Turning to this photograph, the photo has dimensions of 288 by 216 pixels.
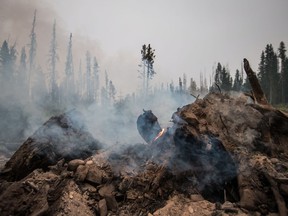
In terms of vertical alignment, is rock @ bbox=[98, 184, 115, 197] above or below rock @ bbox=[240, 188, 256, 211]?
below

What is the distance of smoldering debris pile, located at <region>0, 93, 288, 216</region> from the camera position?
684cm

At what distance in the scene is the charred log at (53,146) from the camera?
29.9ft

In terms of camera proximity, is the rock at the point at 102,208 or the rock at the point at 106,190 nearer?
the rock at the point at 102,208

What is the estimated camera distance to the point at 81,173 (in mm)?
8328

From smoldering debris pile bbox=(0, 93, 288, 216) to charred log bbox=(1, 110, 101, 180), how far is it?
0.05 meters

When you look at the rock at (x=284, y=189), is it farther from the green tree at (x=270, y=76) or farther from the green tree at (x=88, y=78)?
the green tree at (x=88, y=78)

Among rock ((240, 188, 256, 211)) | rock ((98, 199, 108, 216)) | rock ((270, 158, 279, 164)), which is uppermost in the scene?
rock ((270, 158, 279, 164))

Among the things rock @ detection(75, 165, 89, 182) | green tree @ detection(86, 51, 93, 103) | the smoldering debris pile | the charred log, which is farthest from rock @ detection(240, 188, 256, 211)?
green tree @ detection(86, 51, 93, 103)

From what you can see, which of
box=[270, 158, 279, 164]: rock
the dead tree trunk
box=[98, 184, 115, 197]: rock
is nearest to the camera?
box=[270, 158, 279, 164]: rock

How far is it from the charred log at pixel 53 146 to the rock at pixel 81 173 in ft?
6.00

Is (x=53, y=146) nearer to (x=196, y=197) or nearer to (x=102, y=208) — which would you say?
(x=102, y=208)

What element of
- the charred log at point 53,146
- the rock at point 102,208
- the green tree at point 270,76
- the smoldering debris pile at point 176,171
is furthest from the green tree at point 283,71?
the rock at point 102,208

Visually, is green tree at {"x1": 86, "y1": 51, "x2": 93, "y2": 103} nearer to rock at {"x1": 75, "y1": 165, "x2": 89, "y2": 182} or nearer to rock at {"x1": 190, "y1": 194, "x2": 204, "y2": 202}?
rock at {"x1": 75, "y1": 165, "x2": 89, "y2": 182}

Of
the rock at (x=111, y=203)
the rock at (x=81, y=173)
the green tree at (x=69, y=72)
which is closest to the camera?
the rock at (x=111, y=203)
